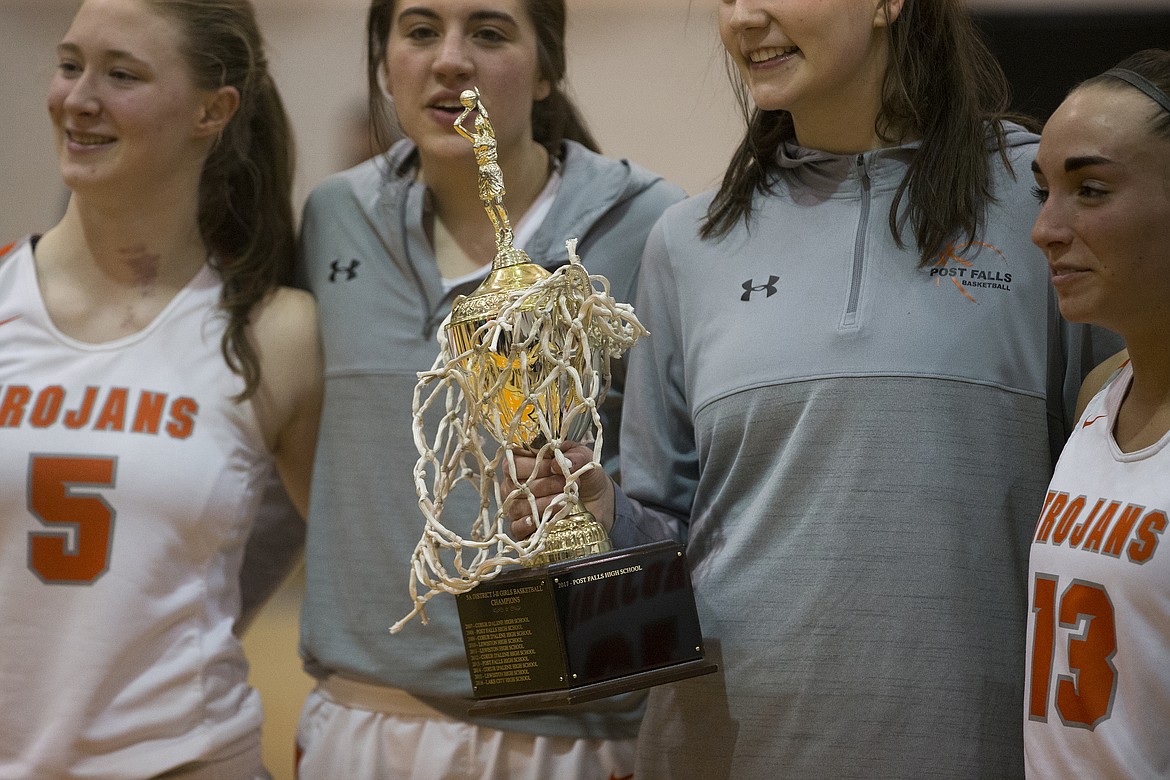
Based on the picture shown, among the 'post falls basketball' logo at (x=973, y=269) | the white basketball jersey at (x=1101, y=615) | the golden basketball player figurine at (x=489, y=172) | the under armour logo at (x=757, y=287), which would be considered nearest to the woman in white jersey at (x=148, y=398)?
the golden basketball player figurine at (x=489, y=172)

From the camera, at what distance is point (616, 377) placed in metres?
2.04

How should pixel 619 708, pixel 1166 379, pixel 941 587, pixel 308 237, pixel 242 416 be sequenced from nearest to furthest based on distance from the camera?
1. pixel 1166 379
2. pixel 941 587
3. pixel 619 708
4. pixel 242 416
5. pixel 308 237

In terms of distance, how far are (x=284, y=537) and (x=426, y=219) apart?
652mm

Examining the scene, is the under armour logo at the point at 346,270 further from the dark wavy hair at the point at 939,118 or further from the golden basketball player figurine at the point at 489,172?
the dark wavy hair at the point at 939,118

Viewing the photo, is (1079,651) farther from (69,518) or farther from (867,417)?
(69,518)

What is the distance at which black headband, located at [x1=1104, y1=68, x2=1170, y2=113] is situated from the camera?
4.45 feet

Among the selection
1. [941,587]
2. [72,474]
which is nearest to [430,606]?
[72,474]

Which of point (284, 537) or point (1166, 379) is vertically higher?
point (1166, 379)

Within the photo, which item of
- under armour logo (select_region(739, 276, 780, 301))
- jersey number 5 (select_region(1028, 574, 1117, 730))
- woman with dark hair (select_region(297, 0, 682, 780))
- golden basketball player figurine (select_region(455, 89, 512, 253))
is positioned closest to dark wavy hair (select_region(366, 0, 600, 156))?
woman with dark hair (select_region(297, 0, 682, 780))

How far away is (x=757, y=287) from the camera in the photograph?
5.54 ft

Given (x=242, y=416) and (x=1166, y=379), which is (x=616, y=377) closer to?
(x=242, y=416)

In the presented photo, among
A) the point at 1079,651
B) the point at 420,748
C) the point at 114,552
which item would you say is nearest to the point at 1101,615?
the point at 1079,651

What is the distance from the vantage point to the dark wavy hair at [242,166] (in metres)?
2.17

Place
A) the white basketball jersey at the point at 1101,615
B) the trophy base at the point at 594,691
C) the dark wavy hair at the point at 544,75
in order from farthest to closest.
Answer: the dark wavy hair at the point at 544,75 → the trophy base at the point at 594,691 → the white basketball jersey at the point at 1101,615
